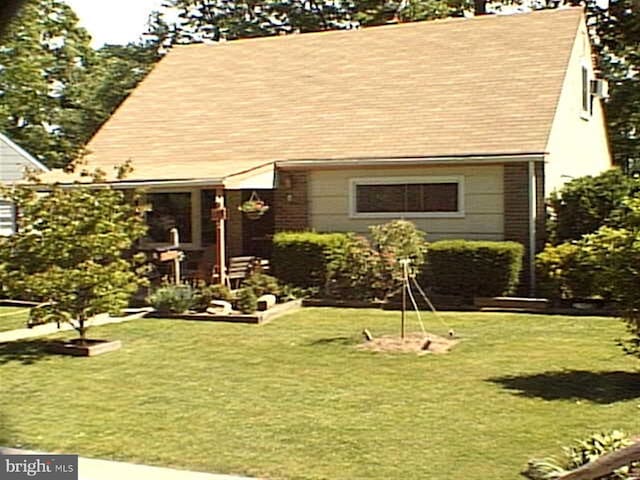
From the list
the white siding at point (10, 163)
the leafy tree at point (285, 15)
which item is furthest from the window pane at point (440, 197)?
the white siding at point (10, 163)

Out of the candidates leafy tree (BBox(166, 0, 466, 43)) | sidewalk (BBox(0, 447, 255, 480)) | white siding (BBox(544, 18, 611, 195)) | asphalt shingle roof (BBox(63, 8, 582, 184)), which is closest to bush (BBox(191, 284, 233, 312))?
asphalt shingle roof (BBox(63, 8, 582, 184))

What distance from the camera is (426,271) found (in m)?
14.8

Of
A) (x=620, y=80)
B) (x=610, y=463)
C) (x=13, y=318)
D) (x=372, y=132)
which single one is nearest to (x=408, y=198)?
(x=372, y=132)

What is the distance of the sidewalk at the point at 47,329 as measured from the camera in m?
11.8

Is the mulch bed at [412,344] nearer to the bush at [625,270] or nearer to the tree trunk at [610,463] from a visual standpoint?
the bush at [625,270]

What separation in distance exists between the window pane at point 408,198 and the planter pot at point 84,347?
6.59 m

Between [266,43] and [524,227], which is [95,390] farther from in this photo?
[266,43]

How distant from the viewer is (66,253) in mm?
10297

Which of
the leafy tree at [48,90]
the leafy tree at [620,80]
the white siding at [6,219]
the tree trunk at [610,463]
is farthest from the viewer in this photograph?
the leafy tree at [48,90]

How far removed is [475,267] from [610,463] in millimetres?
10651

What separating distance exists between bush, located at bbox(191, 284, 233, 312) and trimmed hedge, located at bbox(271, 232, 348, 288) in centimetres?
155

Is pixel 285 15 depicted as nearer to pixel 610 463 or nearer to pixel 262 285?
pixel 262 285

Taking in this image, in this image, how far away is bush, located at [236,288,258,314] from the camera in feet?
43.5

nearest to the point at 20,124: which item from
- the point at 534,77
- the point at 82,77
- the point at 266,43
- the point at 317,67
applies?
the point at 82,77
